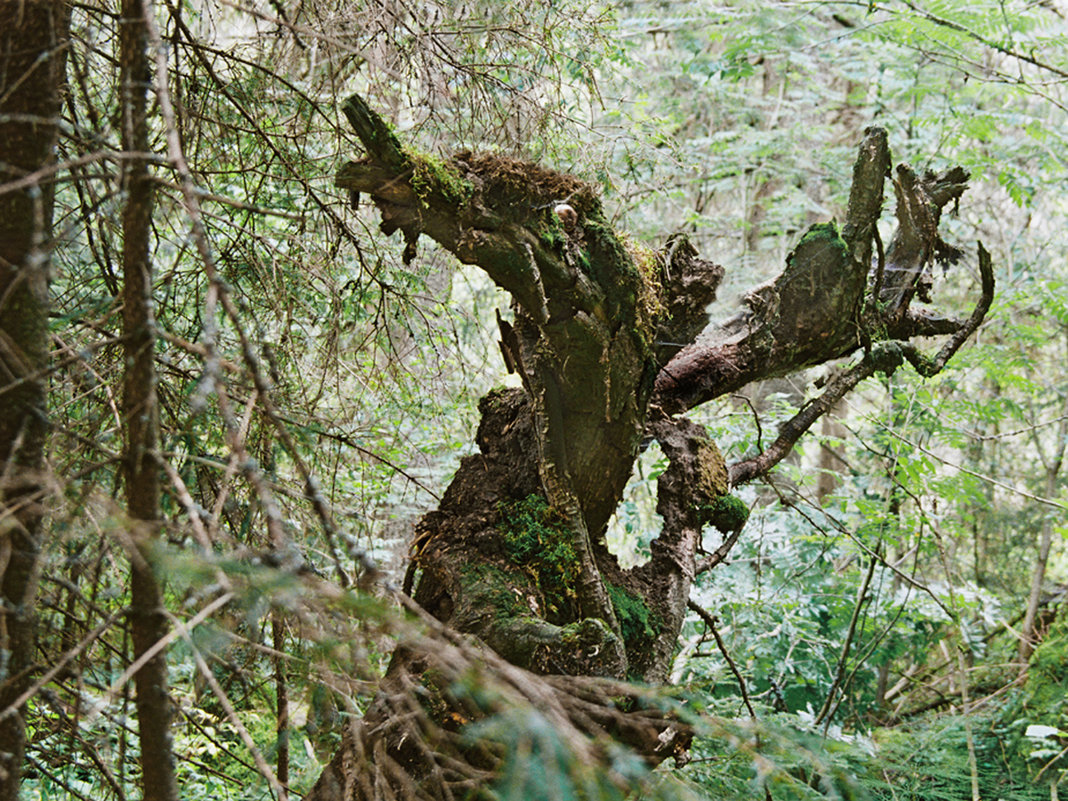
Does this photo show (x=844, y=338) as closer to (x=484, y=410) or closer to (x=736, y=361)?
(x=736, y=361)

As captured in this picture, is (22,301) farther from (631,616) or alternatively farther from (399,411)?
(399,411)

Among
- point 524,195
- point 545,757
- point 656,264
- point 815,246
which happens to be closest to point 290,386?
point 524,195

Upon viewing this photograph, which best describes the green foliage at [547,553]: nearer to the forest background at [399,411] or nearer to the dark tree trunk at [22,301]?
the forest background at [399,411]

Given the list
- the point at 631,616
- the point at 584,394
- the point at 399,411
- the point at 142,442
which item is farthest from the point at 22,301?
the point at 399,411

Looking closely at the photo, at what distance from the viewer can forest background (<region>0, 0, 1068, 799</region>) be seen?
1550 millimetres

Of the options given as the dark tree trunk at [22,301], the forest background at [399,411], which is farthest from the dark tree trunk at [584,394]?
the dark tree trunk at [22,301]

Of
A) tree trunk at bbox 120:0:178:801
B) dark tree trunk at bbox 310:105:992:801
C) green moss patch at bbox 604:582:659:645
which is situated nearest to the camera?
tree trunk at bbox 120:0:178:801

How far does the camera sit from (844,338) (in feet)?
13.0

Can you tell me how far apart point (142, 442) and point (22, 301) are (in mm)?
535

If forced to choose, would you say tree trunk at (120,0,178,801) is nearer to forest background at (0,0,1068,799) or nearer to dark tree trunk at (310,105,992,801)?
forest background at (0,0,1068,799)

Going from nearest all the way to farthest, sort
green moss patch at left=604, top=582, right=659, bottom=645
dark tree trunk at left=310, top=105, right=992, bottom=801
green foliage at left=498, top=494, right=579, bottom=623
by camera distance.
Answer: dark tree trunk at left=310, top=105, right=992, bottom=801 < green foliage at left=498, top=494, right=579, bottom=623 < green moss patch at left=604, top=582, right=659, bottom=645

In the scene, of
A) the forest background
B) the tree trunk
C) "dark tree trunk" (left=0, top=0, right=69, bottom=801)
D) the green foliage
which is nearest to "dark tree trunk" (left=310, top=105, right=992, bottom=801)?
the green foliage

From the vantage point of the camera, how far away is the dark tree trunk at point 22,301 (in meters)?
1.68

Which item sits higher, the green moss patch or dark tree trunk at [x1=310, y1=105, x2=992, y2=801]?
dark tree trunk at [x1=310, y1=105, x2=992, y2=801]
